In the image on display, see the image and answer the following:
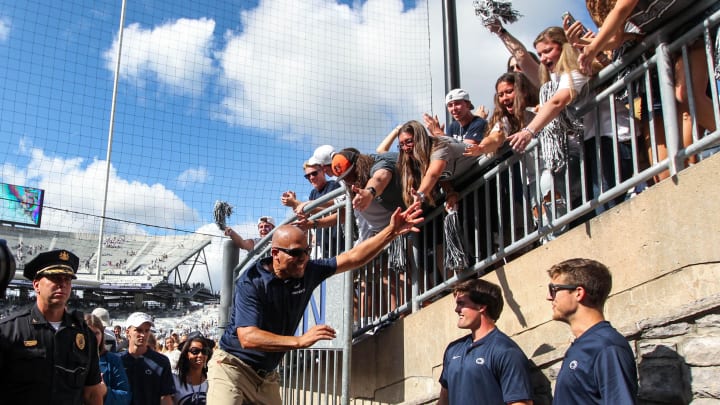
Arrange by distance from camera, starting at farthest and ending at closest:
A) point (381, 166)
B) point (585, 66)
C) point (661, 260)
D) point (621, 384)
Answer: point (381, 166) → point (585, 66) → point (661, 260) → point (621, 384)

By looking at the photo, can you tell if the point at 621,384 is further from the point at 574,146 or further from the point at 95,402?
the point at 95,402

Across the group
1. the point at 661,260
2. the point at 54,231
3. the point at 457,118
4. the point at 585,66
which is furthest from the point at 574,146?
the point at 54,231

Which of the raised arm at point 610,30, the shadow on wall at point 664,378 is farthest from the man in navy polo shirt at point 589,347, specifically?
the raised arm at point 610,30

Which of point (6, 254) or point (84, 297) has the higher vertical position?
point (84, 297)

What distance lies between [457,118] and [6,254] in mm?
4089

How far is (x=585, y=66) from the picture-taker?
13.3 feet

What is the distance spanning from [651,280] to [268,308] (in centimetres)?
232

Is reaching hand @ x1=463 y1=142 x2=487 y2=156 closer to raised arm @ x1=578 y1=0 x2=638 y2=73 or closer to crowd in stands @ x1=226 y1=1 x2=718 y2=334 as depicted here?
crowd in stands @ x1=226 y1=1 x2=718 y2=334

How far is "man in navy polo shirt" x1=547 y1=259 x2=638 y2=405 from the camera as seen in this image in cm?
277

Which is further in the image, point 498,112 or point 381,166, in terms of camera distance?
point 381,166

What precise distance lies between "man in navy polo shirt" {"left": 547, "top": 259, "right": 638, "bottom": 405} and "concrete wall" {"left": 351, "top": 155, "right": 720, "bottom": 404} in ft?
0.89

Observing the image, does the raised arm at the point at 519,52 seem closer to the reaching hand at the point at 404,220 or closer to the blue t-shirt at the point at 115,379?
the reaching hand at the point at 404,220

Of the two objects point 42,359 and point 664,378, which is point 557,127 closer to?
point 664,378

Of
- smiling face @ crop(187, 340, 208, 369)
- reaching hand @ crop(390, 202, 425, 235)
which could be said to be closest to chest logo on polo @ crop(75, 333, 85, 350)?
smiling face @ crop(187, 340, 208, 369)
